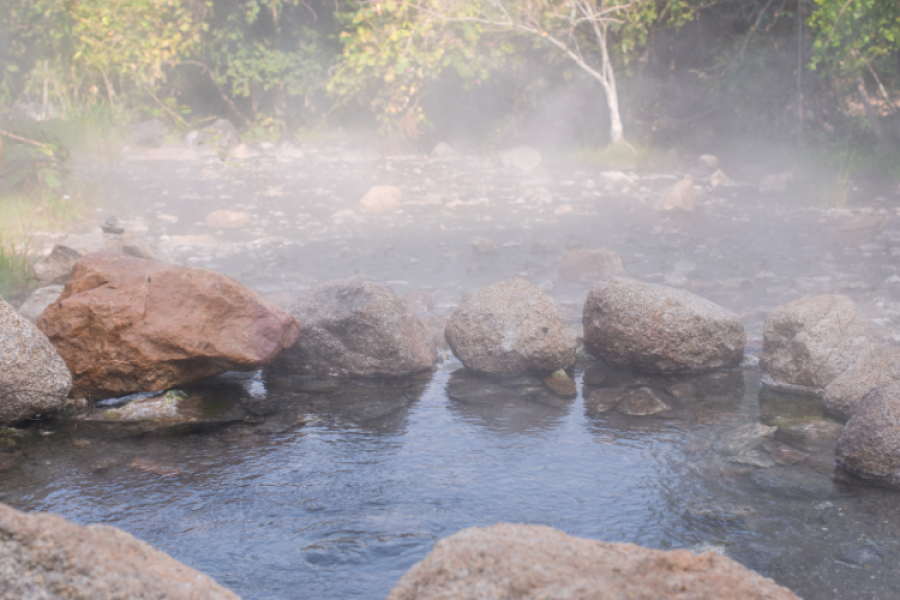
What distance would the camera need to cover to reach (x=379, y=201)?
1234 centimetres

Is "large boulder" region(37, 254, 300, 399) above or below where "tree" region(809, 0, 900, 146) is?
below

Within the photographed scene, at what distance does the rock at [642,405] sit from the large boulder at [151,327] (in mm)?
2359

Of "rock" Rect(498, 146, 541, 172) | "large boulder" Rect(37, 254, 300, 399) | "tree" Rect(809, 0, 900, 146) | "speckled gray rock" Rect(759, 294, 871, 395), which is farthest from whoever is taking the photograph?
"rock" Rect(498, 146, 541, 172)

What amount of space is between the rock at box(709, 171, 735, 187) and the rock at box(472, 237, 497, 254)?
19.1 feet

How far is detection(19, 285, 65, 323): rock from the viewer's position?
19.2ft

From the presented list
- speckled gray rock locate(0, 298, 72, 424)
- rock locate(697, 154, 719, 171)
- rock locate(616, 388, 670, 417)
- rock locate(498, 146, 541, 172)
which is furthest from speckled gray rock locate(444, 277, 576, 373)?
rock locate(498, 146, 541, 172)

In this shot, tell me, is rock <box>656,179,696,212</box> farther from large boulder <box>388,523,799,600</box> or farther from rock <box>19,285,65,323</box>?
large boulder <box>388,523,799,600</box>

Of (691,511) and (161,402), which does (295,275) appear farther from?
(691,511)

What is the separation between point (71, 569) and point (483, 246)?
820 centimetres

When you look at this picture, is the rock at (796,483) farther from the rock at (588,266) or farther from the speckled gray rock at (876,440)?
the rock at (588,266)

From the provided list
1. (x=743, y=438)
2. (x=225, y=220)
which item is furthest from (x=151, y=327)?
(x=225, y=220)

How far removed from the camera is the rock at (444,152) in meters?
17.2

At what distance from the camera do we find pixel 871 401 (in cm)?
384

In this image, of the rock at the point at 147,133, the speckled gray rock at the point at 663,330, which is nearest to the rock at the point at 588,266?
the speckled gray rock at the point at 663,330
